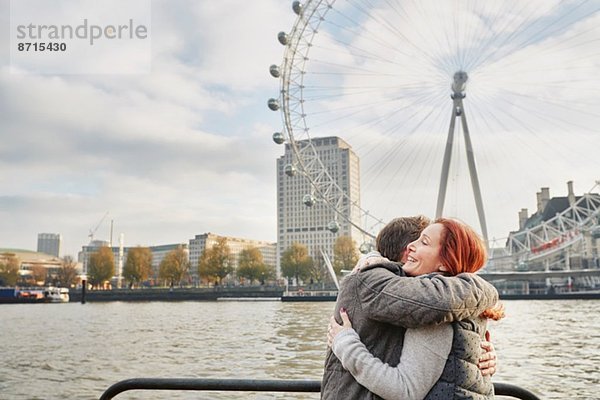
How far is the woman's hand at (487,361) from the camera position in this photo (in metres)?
2.01

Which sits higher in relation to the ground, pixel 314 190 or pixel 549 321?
pixel 314 190

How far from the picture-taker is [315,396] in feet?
34.9

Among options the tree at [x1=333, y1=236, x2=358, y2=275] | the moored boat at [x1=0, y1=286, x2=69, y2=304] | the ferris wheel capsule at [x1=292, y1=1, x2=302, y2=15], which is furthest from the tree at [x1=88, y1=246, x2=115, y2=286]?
the ferris wheel capsule at [x1=292, y1=1, x2=302, y2=15]

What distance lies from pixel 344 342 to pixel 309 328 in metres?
23.1

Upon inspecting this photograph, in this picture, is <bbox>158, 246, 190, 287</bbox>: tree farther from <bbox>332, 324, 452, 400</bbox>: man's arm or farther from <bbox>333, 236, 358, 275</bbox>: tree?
<bbox>332, 324, 452, 400</bbox>: man's arm

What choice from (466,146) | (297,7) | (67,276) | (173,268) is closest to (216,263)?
(173,268)

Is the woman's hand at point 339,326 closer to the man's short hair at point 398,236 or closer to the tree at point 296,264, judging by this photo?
the man's short hair at point 398,236

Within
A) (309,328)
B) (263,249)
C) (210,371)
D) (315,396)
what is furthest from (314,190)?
(263,249)

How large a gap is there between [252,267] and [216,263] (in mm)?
5635

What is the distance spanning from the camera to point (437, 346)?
1.88 metres

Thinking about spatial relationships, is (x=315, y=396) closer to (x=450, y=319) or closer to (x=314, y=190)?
(x=450, y=319)

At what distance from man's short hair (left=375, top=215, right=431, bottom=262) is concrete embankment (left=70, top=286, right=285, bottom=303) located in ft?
229

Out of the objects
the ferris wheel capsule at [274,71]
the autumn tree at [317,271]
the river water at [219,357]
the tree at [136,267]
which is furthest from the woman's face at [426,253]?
the tree at [136,267]

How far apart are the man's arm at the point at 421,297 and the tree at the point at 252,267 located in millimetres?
87487
